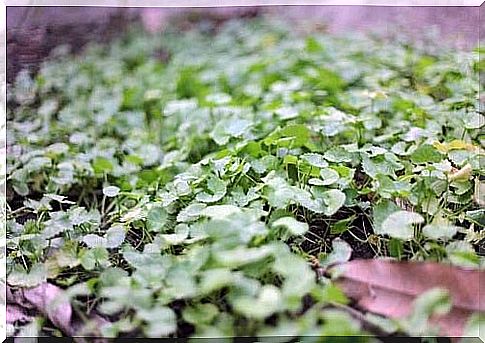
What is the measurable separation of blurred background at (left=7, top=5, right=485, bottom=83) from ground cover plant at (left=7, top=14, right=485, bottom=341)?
5 cm

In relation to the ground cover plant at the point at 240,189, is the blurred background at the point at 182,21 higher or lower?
higher

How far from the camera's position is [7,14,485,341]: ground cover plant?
0.70 metres

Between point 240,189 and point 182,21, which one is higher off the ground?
point 182,21

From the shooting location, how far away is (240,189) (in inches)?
37.6

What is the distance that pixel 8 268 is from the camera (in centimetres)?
91

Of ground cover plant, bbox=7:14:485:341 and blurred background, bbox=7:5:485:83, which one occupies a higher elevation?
blurred background, bbox=7:5:485:83

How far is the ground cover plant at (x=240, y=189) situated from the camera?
0.70 meters

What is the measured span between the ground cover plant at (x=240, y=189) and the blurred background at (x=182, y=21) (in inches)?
2.0

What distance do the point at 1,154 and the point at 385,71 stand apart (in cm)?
89

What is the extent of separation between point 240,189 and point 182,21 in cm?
103

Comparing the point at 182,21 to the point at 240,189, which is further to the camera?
the point at 182,21

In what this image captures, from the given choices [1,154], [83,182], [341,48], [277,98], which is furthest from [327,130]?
[341,48]

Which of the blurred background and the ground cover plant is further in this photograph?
the blurred background

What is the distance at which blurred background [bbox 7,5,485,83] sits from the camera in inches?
51.5
